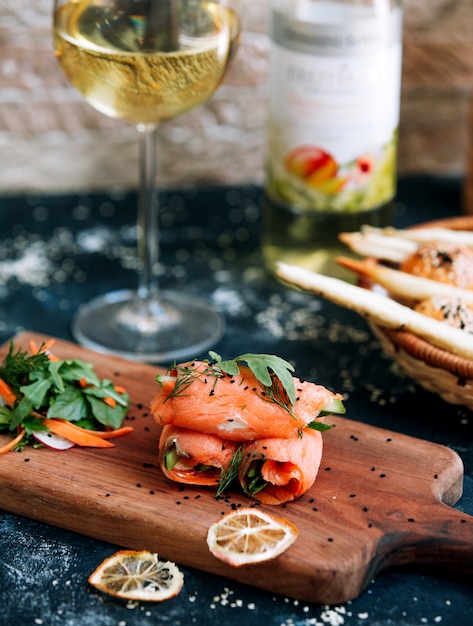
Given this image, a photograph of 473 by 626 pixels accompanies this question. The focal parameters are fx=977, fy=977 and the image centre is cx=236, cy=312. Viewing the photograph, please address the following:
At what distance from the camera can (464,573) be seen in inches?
38.5

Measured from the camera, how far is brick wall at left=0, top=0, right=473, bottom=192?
179 cm

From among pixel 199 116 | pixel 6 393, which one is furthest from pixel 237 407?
pixel 199 116

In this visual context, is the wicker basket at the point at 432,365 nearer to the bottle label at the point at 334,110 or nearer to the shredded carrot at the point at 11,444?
the bottle label at the point at 334,110

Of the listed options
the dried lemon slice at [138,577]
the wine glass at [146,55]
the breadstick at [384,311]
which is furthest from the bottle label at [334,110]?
the dried lemon slice at [138,577]

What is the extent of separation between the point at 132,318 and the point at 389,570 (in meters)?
0.66

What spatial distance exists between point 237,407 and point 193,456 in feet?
0.23

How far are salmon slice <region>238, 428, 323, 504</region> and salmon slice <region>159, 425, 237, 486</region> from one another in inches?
1.0

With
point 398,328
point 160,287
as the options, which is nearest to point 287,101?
point 160,287

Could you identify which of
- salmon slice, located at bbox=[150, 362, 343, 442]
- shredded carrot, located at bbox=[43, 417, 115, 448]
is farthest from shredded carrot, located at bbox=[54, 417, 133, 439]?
salmon slice, located at bbox=[150, 362, 343, 442]

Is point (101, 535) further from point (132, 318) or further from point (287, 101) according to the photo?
point (287, 101)

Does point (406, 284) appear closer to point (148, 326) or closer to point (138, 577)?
point (148, 326)

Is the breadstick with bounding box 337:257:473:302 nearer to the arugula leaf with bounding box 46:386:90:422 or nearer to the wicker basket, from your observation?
the wicker basket

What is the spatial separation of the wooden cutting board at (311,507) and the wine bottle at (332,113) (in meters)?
0.50

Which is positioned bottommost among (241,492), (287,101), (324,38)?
(241,492)
